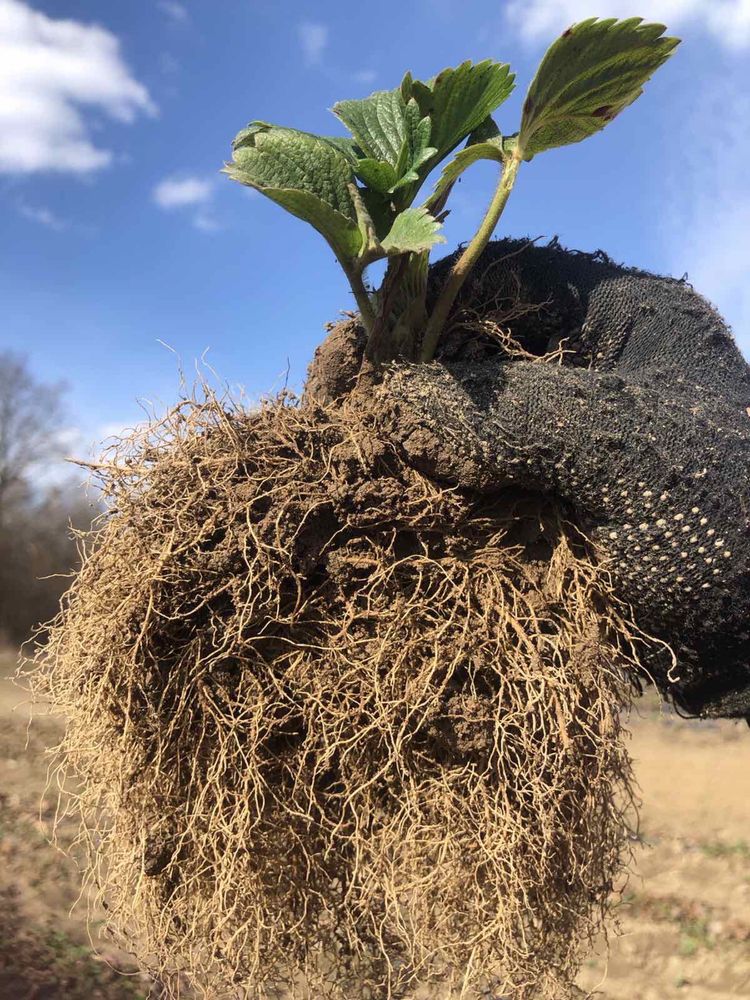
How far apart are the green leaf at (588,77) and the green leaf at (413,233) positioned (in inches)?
8.7

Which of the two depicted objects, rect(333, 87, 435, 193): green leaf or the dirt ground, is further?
the dirt ground

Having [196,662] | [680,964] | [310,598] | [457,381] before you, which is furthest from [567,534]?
[680,964]

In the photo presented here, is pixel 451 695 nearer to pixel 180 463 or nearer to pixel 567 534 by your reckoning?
pixel 567 534

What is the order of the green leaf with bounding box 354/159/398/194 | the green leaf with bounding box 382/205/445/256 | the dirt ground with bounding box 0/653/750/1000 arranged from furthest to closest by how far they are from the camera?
the dirt ground with bounding box 0/653/750/1000 < the green leaf with bounding box 354/159/398/194 < the green leaf with bounding box 382/205/445/256

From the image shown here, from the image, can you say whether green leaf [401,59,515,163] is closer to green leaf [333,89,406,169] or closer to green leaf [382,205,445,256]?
green leaf [333,89,406,169]

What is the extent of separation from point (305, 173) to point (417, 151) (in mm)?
155

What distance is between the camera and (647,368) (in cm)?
108

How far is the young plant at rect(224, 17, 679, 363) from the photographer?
0.92 metres

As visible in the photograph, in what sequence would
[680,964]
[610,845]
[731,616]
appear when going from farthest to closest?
[680,964] → [610,845] → [731,616]

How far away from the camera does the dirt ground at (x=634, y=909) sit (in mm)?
2344

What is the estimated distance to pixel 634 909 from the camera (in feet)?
10.6

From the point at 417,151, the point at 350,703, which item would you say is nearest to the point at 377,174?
the point at 417,151

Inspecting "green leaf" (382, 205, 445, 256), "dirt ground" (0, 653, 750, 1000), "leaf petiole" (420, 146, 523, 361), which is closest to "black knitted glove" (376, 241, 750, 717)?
"leaf petiole" (420, 146, 523, 361)

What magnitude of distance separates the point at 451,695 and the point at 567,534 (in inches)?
10.8
